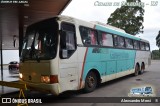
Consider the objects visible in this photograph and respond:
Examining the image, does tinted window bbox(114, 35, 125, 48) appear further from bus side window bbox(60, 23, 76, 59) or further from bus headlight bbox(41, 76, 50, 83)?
bus headlight bbox(41, 76, 50, 83)

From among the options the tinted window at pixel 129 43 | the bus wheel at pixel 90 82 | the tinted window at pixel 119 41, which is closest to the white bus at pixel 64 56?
the bus wheel at pixel 90 82

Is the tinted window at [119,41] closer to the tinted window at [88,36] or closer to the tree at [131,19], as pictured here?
the tinted window at [88,36]

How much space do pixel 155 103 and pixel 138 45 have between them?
31.0 feet

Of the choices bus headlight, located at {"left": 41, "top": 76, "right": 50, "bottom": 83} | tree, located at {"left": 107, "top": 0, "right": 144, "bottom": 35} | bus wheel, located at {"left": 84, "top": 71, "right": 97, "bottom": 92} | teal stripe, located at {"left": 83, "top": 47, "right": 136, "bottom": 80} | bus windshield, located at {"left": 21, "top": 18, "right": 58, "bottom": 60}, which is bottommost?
bus wheel, located at {"left": 84, "top": 71, "right": 97, "bottom": 92}

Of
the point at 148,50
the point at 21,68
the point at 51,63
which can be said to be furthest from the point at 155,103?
the point at 148,50

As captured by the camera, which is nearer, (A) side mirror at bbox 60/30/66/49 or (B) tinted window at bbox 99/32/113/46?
(A) side mirror at bbox 60/30/66/49

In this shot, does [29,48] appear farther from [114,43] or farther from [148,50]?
[148,50]

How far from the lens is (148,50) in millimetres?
19516

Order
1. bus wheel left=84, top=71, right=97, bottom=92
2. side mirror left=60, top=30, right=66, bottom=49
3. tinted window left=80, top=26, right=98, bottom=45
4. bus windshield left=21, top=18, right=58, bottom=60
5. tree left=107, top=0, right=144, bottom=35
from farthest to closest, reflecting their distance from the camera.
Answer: tree left=107, top=0, right=144, bottom=35
bus wheel left=84, top=71, right=97, bottom=92
tinted window left=80, top=26, right=98, bottom=45
side mirror left=60, top=30, right=66, bottom=49
bus windshield left=21, top=18, right=58, bottom=60

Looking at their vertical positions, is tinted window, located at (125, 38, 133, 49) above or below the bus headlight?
above

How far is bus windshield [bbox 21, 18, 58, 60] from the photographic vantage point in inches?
297

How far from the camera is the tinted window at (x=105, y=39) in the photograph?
34.5ft

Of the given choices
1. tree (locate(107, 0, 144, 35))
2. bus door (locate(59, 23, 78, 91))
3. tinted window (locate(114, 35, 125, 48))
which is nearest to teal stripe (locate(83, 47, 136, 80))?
tinted window (locate(114, 35, 125, 48))

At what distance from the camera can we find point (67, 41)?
7988mm
